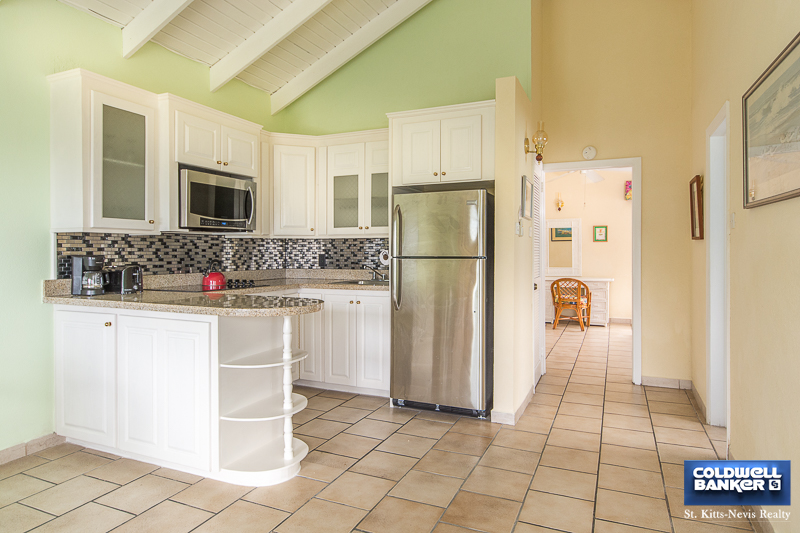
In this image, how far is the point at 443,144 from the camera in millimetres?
3619

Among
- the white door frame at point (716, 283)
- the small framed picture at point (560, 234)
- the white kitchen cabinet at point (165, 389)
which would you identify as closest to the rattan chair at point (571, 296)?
→ the small framed picture at point (560, 234)

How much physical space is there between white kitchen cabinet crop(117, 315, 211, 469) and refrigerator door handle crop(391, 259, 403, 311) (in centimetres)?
150

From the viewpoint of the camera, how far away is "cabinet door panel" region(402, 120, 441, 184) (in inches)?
144

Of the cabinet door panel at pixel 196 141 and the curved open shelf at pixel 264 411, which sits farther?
the cabinet door panel at pixel 196 141

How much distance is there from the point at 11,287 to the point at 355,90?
3221 millimetres

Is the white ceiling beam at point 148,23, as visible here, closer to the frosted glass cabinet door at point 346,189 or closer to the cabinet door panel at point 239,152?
the cabinet door panel at point 239,152

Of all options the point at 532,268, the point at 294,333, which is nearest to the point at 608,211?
the point at 532,268

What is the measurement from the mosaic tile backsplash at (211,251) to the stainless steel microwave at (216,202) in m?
0.42

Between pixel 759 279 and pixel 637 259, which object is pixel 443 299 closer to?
pixel 759 279

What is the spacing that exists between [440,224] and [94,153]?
2233mm

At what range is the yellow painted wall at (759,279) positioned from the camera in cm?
173

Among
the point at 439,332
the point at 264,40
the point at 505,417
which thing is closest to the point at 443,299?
the point at 439,332

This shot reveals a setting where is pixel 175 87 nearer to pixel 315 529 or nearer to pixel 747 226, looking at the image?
pixel 315 529

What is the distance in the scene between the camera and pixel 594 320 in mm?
7824
